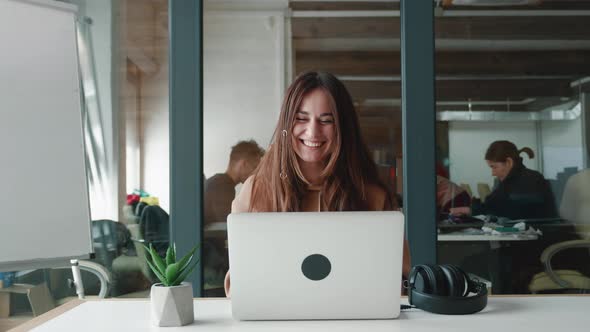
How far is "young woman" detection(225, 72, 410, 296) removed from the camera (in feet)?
7.60

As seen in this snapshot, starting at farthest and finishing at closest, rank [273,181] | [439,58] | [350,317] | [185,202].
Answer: [439,58] → [185,202] → [273,181] → [350,317]

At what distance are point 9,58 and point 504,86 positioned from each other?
94.5 inches

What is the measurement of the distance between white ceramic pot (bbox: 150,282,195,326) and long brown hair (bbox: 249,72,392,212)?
1.01 meters

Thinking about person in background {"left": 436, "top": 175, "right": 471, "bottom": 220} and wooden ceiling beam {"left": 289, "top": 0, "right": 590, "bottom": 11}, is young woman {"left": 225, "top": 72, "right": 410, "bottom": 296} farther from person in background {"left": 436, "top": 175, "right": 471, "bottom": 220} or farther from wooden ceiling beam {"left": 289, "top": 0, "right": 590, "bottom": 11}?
wooden ceiling beam {"left": 289, "top": 0, "right": 590, "bottom": 11}

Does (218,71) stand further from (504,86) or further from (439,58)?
(504,86)

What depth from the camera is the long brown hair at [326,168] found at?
2.31 metres

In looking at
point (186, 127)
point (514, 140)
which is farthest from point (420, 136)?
point (186, 127)

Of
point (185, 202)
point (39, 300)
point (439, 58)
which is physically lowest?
point (39, 300)

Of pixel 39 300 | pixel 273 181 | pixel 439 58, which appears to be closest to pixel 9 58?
pixel 273 181

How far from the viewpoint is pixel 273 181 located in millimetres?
2330

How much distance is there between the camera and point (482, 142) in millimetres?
2906

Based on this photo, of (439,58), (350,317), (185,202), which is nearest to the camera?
(350,317)

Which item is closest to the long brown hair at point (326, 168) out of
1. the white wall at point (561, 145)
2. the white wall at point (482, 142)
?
the white wall at point (482, 142)

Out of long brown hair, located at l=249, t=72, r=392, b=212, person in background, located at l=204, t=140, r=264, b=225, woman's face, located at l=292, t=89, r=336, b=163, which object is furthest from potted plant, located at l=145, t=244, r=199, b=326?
person in background, located at l=204, t=140, r=264, b=225
